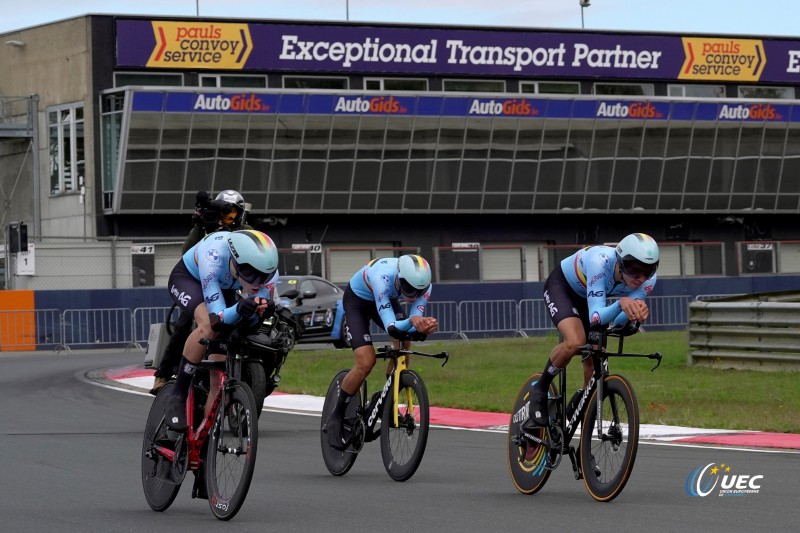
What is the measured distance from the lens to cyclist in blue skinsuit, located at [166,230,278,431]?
27.3ft

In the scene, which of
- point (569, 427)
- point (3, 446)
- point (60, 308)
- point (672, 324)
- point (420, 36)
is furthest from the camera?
point (420, 36)

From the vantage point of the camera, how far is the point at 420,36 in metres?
50.1

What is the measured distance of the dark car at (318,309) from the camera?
30156mm

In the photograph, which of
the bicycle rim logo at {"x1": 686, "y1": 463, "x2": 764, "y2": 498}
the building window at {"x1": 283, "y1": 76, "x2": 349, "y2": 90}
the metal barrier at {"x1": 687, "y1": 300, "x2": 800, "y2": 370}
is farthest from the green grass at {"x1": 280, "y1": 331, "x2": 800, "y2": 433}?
the building window at {"x1": 283, "y1": 76, "x2": 349, "y2": 90}

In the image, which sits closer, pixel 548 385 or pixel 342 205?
pixel 548 385

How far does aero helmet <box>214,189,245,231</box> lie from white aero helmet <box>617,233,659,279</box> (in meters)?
4.37

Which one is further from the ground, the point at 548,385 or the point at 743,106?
the point at 743,106

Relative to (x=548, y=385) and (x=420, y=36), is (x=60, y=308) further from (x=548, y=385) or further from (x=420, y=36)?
(x=548, y=385)

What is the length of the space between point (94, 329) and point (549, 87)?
2377 centimetres

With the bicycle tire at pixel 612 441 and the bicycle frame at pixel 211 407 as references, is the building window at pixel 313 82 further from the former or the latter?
the bicycle tire at pixel 612 441

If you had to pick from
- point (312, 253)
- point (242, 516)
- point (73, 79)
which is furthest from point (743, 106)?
point (242, 516)

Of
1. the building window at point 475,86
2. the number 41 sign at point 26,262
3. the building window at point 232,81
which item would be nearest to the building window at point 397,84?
the building window at point 475,86

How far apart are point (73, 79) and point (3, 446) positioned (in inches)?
1367

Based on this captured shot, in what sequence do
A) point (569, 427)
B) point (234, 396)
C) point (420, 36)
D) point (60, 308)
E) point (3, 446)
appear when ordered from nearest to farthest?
1. point (234, 396)
2. point (569, 427)
3. point (3, 446)
4. point (60, 308)
5. point (420, 36)
